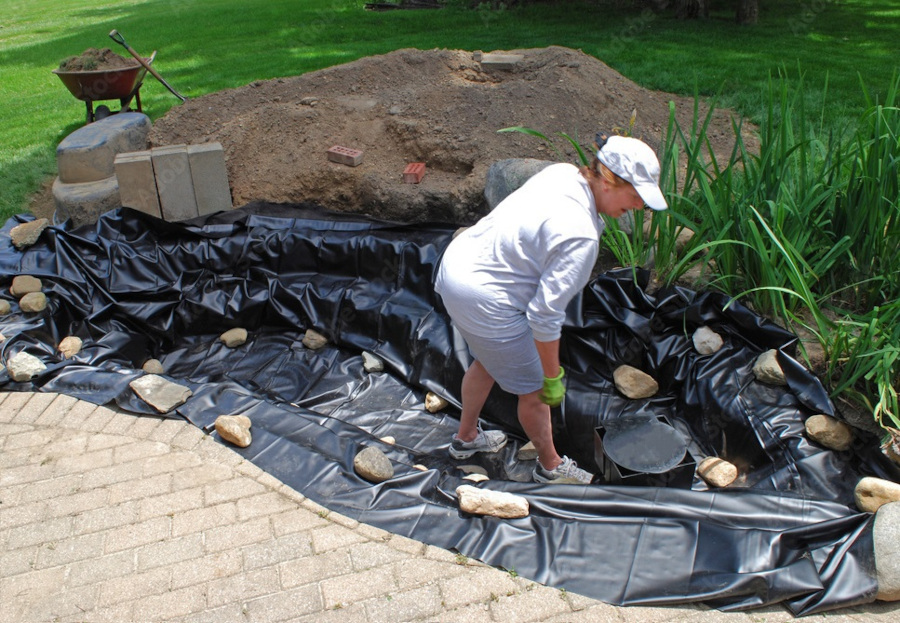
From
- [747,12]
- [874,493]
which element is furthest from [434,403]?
[747,12]

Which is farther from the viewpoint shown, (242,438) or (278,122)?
(278,122)

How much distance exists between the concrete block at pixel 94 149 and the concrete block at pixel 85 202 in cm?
14

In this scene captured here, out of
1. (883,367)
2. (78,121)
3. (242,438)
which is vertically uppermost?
(78,121)

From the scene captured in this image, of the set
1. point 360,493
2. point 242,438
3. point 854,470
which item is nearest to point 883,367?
point 854,470

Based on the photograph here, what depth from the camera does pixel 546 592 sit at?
218 centimetres

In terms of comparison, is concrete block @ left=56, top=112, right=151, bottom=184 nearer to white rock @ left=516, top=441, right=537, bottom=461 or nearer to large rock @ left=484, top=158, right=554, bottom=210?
large rock @ left=484, top=158, right=554, bottom=210

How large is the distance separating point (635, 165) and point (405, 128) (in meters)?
3.04

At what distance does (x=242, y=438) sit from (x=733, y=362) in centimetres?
213

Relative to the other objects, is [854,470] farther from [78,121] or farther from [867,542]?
[78,121]

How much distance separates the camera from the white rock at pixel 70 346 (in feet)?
11.8

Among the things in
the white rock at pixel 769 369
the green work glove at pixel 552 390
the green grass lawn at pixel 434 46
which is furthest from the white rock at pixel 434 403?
the green grass lawn at pixel 434 46

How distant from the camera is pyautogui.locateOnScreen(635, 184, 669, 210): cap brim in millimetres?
2172

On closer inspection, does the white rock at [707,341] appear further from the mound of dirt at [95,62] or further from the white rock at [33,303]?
the mound of dirt at [95,62]

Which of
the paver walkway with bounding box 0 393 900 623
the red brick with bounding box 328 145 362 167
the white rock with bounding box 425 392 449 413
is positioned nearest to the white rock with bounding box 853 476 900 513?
the paver walkway with bounding box 0 393 900 623
